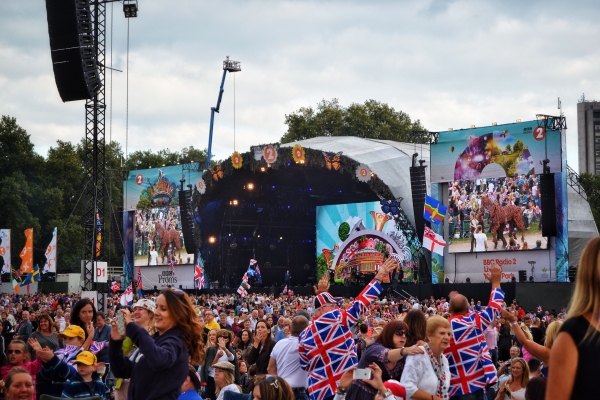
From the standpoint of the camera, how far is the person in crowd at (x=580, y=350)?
2666mm

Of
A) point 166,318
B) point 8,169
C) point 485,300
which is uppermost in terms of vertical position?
point 8,169

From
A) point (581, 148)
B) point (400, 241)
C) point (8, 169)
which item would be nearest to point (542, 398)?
point (400, 241)

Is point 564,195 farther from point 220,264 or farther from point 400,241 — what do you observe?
point 220,264

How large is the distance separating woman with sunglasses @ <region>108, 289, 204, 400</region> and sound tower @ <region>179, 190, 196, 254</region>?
118 feet

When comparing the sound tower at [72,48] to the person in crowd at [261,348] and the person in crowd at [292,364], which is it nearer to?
the person in crowd at [261,348]

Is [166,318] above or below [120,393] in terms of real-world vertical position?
above

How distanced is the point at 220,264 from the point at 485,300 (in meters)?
15.3

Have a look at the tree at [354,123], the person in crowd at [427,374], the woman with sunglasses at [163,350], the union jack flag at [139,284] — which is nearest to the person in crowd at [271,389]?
the woman with sunglasses at [163,350]

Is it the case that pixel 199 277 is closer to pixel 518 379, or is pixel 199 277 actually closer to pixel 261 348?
pixel 261 348

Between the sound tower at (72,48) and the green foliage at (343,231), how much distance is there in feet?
62.6

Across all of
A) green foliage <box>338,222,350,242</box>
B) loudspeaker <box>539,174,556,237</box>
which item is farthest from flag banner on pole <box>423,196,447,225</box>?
green foliage <box>338,222,350,242</box>

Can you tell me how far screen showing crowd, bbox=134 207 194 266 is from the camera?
136 feet

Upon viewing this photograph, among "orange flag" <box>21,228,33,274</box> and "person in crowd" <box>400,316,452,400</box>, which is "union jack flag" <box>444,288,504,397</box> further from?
"orange flag" <box>21,228,33,274</box>

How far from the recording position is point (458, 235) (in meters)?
32.4
